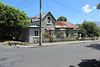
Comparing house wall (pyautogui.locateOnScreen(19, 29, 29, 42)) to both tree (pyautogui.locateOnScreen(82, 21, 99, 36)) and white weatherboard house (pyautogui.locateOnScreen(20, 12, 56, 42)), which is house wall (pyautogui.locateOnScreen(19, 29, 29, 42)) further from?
tree (pyautogui.locateOnScreen(82, 21, 99, 36))

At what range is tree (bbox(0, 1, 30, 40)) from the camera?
1670 cm

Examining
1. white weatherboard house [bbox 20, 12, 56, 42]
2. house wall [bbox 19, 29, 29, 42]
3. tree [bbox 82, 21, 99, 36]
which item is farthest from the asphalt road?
tree [bbox 82, 21, 99, 36]

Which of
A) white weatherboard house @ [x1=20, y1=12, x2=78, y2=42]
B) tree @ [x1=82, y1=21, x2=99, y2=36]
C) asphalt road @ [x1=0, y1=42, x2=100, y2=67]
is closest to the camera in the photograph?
asphalt road @ [x1=0, y1=42, x2=100, y2=67]

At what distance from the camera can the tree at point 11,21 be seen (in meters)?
16.7

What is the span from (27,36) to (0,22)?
5741mm

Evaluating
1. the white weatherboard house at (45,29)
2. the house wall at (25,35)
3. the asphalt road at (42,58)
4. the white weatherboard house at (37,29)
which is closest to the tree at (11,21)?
the house wall at (25,35)

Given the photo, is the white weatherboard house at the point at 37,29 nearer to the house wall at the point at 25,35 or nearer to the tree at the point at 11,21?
the house wall at the point at 25,35

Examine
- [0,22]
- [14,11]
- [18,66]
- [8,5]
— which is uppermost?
[8,5]

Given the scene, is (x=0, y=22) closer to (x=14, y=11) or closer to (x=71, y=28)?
(x=14, y=11)

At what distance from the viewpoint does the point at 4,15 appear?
16750mm

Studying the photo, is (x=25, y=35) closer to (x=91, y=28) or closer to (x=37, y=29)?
(x=37, y=29)

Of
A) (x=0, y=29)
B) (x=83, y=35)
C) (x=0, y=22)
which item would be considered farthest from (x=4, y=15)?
(x=83, y=35)

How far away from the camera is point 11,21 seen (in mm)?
16438

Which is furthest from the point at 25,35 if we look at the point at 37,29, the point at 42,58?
the point at 42,58
